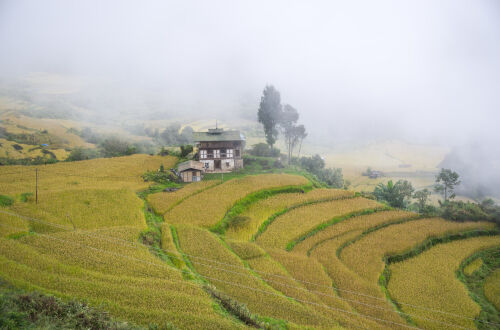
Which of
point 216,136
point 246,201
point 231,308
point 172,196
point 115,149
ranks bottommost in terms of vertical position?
point 231,308

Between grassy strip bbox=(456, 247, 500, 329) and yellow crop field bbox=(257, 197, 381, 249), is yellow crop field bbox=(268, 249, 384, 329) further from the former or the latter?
grassy strip bbox=(456, 247, 500, 329)

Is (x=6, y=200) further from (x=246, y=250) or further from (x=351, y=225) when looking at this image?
(x=351, y=225)

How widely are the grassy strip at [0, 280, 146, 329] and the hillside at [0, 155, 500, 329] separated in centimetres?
101

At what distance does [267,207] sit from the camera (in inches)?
1253

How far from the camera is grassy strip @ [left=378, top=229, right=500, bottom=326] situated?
59.8ft

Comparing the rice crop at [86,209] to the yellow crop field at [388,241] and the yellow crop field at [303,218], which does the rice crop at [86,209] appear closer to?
the yellow crop field at [303,218]

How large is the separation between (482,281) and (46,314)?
26464 millimetres

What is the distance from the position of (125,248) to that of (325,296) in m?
12.8

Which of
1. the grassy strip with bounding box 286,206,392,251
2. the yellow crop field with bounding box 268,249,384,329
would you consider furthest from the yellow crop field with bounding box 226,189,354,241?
the yellow crop field with bounding box 268,249,384,329

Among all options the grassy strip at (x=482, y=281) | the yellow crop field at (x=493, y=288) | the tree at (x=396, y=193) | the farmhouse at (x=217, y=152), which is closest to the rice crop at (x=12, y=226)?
the farmhouse at (x=217, y=152)

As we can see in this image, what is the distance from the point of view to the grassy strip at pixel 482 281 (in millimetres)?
17531

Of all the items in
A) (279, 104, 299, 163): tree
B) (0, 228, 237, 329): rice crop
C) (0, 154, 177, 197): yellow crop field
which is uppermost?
(279, 104, 299, 163): tree

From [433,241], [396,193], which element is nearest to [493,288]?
[433,241]

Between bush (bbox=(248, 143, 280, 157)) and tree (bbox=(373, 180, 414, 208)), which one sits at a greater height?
bush (bbox=(248, 143, 280, 157))
